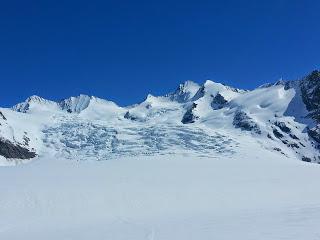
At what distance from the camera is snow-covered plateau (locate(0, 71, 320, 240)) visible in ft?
78.0

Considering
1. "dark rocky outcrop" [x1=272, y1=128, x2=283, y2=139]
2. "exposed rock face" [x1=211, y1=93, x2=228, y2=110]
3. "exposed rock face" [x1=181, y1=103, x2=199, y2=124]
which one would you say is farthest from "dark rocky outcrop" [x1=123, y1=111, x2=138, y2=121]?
"dark rocky outcrop" [x1=272, y1=128, x2=283, y2=139]

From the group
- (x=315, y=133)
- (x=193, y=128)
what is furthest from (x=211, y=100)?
(x=193, y=128)

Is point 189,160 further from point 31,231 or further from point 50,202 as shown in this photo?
point 31,231

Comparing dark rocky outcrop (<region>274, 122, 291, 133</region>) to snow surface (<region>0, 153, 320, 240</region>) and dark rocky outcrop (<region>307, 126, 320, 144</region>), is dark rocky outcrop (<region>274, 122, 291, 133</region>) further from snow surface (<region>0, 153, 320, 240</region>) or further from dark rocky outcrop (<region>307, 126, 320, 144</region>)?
snow surface (<region>0, 153, 320, 240</region>)

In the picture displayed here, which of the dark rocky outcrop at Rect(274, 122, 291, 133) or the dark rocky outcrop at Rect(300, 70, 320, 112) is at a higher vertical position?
the dark rocky outcrop at Rect(300, 70, 320, 112)

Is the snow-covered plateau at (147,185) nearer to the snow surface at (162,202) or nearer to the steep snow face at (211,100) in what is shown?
the snow surface at (162,202)

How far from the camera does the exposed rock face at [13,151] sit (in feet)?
278

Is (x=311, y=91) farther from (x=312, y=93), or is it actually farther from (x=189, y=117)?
(x=189, y=117)

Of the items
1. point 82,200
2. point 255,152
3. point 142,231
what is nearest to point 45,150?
point 255,152

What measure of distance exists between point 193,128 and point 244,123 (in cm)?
3396

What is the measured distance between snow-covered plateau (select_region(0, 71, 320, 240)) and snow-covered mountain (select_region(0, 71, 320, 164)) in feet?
1.18

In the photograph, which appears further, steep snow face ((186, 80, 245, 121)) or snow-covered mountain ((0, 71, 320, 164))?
steep snow face ((186, 80, 245, 121))

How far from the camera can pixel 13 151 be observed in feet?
283

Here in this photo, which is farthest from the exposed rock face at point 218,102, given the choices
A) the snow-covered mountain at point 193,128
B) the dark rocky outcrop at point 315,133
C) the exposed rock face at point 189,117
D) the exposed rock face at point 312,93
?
the dark rocky outcrop at point 315,133
